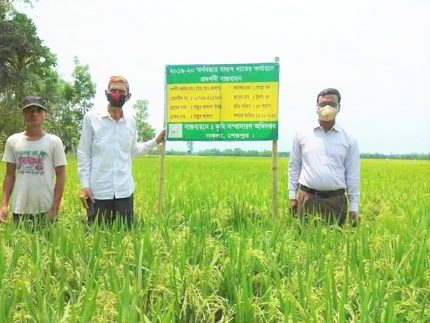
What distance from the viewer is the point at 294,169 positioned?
3977 mm

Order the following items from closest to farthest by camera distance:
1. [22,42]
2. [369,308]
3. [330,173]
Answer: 1. [369,308]
2. [330,173]
3. [22,42]

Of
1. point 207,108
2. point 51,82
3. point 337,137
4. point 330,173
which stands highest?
point 51,82

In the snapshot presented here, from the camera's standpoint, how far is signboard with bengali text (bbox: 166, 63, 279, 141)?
15.0ft

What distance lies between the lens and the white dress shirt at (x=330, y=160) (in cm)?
373

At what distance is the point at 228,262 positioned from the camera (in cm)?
230

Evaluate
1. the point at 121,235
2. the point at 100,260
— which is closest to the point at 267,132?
the point at 121,235

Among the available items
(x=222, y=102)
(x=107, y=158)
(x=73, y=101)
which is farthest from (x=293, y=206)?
(x=73, y=101)

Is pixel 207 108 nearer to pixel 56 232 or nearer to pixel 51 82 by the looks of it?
pixel 56 232

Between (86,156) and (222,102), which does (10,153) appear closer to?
(86,156)

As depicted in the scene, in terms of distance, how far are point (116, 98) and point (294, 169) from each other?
5.13ft

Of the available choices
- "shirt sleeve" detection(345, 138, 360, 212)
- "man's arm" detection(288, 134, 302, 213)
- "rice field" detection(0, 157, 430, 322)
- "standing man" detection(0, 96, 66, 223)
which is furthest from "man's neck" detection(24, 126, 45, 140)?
"shirt sleeve" detection(345, 138, 360, 212)

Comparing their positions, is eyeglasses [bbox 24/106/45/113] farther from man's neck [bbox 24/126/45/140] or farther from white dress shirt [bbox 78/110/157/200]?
white dress shirt [bbox 78/110/157/200]

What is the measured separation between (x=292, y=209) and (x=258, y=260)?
5.26 ft

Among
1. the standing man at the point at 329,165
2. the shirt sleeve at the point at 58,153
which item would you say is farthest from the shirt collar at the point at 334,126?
the shirt sleeve at the point at 58,153
